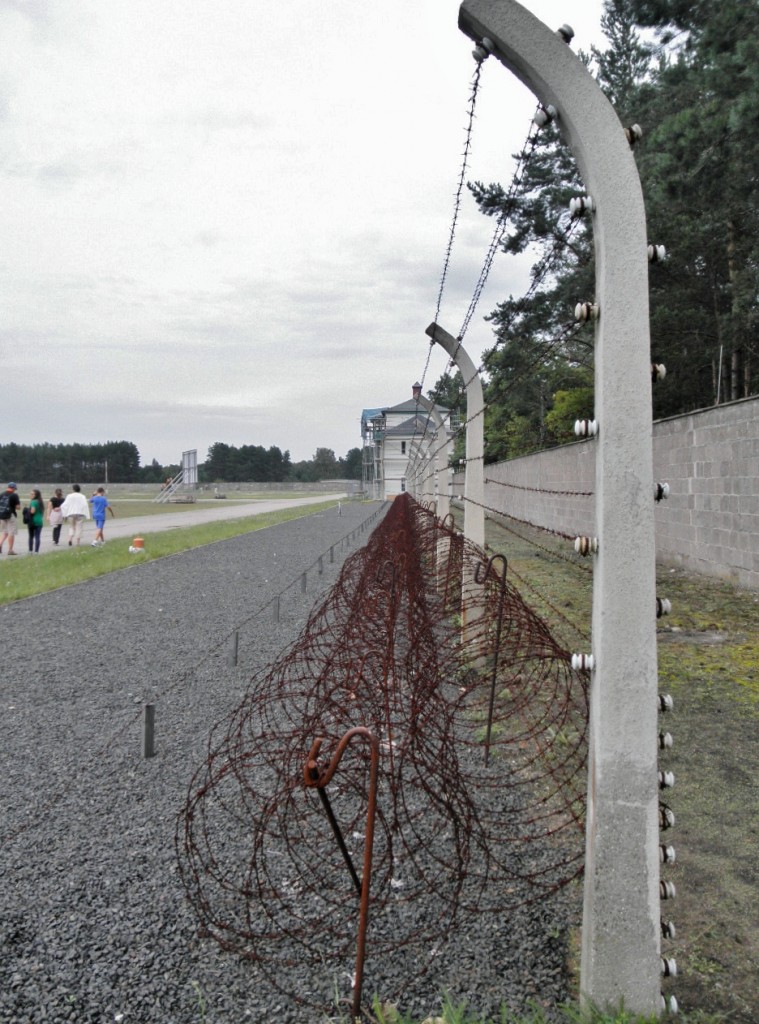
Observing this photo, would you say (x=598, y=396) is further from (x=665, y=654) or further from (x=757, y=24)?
(x=757, y=24)

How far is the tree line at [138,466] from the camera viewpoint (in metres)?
159

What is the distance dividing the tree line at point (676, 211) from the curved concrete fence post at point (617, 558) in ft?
1.68

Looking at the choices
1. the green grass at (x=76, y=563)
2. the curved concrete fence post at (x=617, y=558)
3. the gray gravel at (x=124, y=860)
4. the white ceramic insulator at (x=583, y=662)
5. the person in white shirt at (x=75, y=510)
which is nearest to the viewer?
the curved concrete fence post at (x=617, y=558)

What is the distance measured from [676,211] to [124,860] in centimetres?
1924

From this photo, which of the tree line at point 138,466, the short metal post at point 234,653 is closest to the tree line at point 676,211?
the short metal post at point 234,653

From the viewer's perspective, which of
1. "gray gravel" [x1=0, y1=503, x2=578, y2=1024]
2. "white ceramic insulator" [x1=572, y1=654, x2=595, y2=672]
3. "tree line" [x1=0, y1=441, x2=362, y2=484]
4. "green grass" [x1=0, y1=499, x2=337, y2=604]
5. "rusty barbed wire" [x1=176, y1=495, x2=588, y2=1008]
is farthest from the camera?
Result: "tree line" [x1=0, y1=441, x2=362, y2=484]

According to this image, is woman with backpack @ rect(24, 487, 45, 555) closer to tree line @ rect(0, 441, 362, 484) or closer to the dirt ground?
the dirt ground

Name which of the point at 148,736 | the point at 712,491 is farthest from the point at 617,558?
the point at 712,491

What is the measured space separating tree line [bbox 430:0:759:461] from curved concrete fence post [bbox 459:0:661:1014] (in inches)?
20.1

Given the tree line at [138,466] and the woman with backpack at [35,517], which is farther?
the tree line at [138,466]

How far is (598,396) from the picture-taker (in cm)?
287

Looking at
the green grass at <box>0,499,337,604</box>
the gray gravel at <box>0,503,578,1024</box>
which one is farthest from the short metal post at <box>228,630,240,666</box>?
the green grass at <box>0,499,337,604</box>

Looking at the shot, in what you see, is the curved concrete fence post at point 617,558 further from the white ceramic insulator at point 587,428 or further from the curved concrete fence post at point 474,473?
the curved concrete fence post at point 474,473

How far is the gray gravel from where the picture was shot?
2.92 metres
